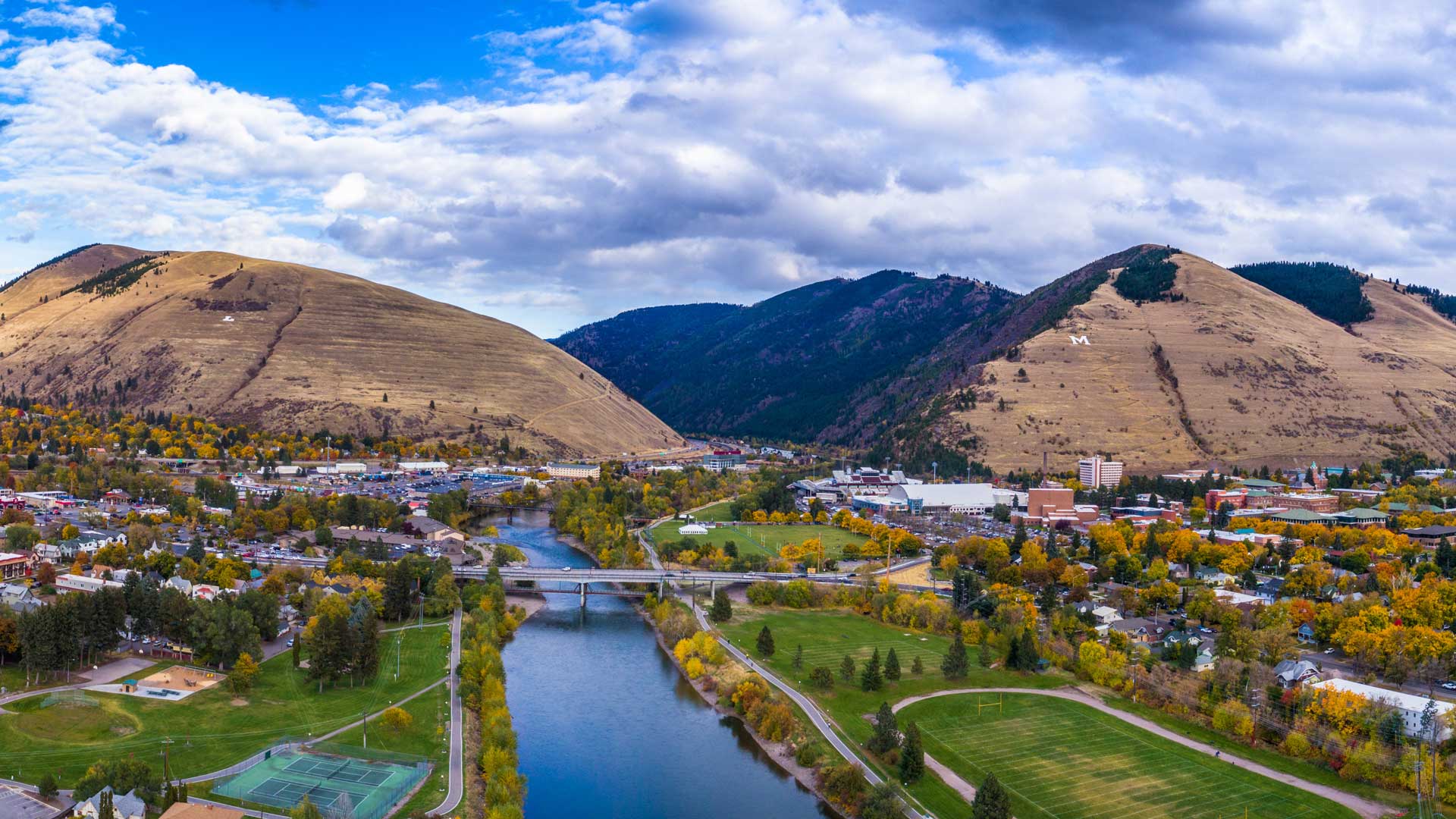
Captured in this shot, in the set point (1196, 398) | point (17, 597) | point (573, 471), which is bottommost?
point (17, 597)

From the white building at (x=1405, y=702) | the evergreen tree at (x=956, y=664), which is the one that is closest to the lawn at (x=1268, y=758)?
the white building at (x=1405, y=702)

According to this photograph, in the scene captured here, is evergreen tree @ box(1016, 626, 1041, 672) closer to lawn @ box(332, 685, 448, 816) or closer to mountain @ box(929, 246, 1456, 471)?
lawn @ box(332, 685, 448, 816)

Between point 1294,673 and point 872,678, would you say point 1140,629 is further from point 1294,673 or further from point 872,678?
point 872,678

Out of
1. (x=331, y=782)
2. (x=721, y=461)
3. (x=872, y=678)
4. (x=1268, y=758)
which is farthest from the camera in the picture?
(x=721, y=461)

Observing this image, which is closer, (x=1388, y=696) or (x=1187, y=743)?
(x=1388, y=696)

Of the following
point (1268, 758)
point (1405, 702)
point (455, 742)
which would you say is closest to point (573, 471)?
point (455, 742)

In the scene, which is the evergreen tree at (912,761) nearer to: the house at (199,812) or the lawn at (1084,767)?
the lawn at (1084,767)

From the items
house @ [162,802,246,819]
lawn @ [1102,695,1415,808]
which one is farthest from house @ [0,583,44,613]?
lawn @ [1102,695,1415,808]
